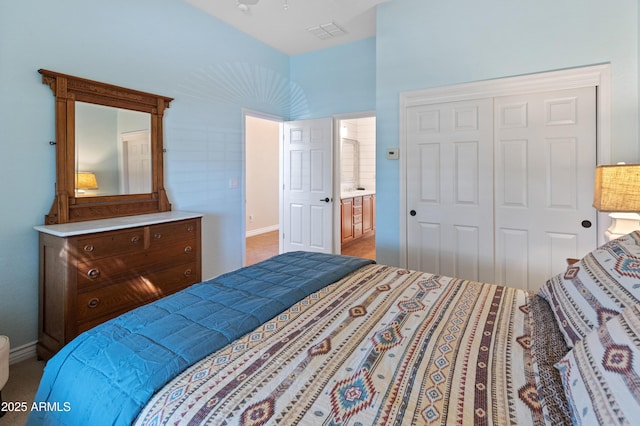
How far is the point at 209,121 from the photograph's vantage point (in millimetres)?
3547

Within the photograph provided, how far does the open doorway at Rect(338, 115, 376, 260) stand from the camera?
5.38 m

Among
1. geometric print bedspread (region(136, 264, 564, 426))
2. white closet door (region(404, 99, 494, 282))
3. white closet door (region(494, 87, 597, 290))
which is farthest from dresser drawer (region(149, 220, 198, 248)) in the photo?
white closet door (region(494, 87, 597, 290))

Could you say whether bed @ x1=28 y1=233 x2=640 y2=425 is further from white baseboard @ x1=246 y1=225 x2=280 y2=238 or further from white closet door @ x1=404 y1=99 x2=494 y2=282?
white baseboard @ x1=246 y1=225 x2=280 y2=238

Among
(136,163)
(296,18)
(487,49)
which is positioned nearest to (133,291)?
(136,163)

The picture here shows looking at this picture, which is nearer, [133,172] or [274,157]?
[133,172]

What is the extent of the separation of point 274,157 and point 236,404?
700 centimetres

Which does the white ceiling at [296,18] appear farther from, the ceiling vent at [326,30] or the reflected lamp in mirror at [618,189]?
the reflected lamp in mirror at [618,189]

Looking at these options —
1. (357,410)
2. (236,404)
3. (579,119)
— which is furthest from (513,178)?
(236,404)

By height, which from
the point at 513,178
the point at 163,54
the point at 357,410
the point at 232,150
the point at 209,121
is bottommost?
the point at 357,410

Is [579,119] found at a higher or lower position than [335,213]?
higher

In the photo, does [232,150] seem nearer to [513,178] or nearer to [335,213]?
[335,213]

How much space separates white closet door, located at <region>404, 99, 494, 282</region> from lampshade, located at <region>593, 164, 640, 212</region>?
38.9 inches

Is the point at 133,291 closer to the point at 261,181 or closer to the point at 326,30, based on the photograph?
the point at 326,30

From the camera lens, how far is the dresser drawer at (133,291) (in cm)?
219
